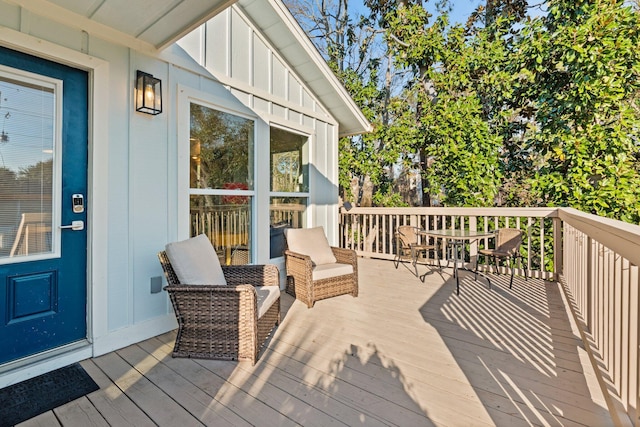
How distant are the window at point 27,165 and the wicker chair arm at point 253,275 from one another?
1335mm

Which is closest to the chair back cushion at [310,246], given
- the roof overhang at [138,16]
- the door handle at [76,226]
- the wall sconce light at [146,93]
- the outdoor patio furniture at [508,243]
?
the wall sconce light at [146,93]

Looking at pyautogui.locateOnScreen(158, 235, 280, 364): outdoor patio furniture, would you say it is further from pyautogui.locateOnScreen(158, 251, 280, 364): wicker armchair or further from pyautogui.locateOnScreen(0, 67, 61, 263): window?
pyautogui.locateOnScreen(0, 67, 61, 263): window

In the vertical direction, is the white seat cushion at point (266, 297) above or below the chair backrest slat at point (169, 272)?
below

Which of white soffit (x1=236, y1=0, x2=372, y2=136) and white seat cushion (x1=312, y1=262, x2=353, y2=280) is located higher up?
white soffit (x1=236, y1=0, x2=372, y2=136)

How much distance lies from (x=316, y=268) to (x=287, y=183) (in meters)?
1.39

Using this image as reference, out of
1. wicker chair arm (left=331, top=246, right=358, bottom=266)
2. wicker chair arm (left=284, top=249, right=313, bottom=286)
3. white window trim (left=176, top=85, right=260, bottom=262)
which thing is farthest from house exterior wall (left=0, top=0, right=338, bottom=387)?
wicker chair arm (left=331, top=246, right=358, bottom=266)

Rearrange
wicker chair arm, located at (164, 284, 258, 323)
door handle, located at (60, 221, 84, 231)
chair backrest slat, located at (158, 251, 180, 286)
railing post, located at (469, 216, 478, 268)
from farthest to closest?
railing post, located at (469, 216, 478, 268) < chair backrest slat, located at (158, 251, 180, 286) < door handle, located at (60, 221, 84, 231) < wicker chair arm, located at (164, 284, 258, 323)

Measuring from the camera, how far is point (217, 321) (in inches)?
94.0

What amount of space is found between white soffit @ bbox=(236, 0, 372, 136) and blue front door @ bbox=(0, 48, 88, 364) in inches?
86.0

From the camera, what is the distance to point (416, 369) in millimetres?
2258

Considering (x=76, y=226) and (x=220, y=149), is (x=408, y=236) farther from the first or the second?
(x=76, y=226)

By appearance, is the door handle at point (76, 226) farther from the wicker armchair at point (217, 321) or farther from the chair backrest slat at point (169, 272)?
the wicker armchair at point (217, 321)

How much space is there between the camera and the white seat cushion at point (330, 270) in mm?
3676

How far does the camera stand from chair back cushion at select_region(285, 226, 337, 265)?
13.2 ft
